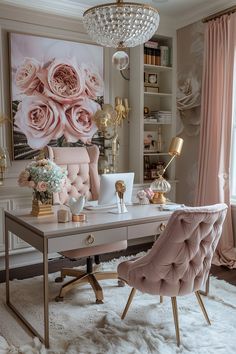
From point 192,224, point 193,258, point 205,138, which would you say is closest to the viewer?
point 192,224

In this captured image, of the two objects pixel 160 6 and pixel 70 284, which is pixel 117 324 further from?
pixel 160 6

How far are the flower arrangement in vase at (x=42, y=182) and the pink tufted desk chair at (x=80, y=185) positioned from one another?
1.90 feet

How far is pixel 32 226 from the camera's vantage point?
2260mm

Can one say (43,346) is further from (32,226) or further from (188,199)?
(188,199)

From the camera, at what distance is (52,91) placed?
3809mm

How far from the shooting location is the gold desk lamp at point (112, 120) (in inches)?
160

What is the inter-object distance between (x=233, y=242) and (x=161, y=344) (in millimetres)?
1874

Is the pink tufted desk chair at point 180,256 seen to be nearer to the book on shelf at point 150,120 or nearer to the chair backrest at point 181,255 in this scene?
the chair backrest at point 181,255

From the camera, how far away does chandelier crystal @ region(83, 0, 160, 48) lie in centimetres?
212

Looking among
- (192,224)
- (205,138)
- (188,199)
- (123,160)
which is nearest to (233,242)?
(188,199)

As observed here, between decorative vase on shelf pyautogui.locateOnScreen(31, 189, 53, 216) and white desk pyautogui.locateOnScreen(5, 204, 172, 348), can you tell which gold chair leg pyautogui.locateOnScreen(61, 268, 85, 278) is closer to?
white desk pyautogui.locateOnScreen(5, 204, 172, 348)

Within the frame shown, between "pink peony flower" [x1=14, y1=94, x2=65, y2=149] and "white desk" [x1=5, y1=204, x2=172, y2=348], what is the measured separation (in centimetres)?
125

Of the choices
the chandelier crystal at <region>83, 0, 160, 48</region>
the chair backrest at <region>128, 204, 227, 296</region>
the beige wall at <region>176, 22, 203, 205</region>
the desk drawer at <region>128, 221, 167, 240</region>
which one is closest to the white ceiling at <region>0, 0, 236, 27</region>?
the beige wall at <region>176, 22, 203, 205</region>

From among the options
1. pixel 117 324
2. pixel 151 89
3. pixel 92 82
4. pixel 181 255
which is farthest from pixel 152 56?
pixel 117 324
